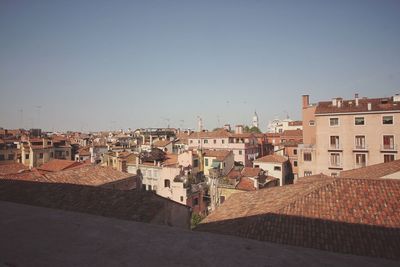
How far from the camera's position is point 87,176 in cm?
1959

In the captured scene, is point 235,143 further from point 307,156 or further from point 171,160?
point 307,156

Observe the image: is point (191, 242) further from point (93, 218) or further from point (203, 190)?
point (203, 190)

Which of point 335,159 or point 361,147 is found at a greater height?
point 361,147

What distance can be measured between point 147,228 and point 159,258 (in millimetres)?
699

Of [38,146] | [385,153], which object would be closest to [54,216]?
[385,153]

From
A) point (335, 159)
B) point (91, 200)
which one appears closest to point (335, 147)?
point (335, 159)

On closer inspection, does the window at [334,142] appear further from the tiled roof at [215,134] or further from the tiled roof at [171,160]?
the tiled roof at [215,134]

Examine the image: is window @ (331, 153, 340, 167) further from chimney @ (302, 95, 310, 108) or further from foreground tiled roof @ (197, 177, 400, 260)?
foreground tiled roof @ (197, 177, 400, 260)

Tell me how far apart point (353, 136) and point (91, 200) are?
2868cm

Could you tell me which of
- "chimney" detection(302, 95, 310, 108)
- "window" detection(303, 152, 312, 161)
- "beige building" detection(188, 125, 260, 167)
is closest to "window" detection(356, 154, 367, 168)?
"window" detection(303, 152, 312, 161)

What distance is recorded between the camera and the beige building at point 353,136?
94.5ft

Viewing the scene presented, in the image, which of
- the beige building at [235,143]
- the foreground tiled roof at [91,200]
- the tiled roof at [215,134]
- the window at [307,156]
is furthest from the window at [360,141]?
the foreground tiled roof at [91,200]

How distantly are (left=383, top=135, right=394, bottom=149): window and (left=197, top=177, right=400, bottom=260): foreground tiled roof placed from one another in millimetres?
19725

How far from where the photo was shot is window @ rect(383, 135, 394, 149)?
2852 centimetres
